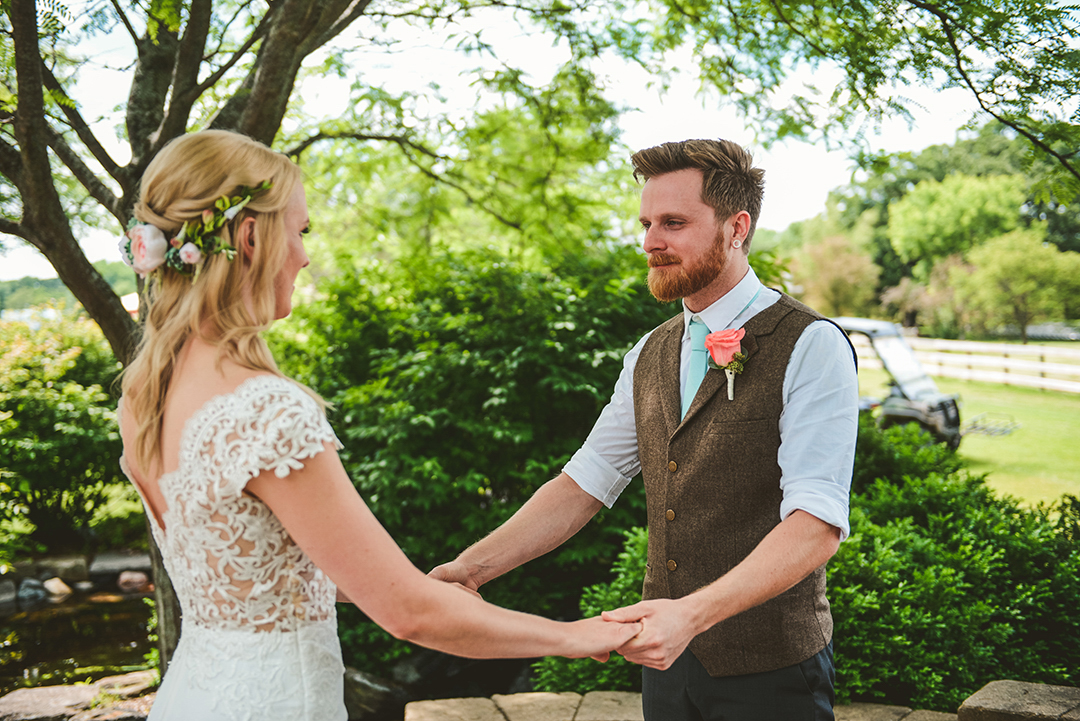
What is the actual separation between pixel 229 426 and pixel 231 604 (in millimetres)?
388

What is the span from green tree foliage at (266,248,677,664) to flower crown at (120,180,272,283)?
136 inches

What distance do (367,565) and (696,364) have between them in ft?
3.54

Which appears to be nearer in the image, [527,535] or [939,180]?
[527,535]

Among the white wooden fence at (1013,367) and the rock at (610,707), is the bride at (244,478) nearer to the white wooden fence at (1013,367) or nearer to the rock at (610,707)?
the rock at (610,707)

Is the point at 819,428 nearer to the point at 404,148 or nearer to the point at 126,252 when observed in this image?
the point at 126,252

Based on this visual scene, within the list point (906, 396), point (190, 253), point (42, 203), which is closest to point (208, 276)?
point (190, 253)

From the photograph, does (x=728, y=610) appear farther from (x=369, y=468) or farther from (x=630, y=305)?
(x=630, y=305)

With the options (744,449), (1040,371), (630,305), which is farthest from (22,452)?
(1040,371)

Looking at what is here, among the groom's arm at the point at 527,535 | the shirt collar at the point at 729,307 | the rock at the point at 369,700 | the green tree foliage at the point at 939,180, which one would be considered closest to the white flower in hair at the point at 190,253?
the groom's arm at the point at 527,535

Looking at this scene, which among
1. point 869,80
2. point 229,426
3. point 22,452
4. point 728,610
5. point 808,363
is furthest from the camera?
point 22,452

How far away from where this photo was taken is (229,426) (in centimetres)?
136

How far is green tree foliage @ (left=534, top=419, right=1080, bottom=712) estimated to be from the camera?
342 centimetres

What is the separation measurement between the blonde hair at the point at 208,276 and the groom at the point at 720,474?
3.10 ft

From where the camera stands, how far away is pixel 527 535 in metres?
2.21
